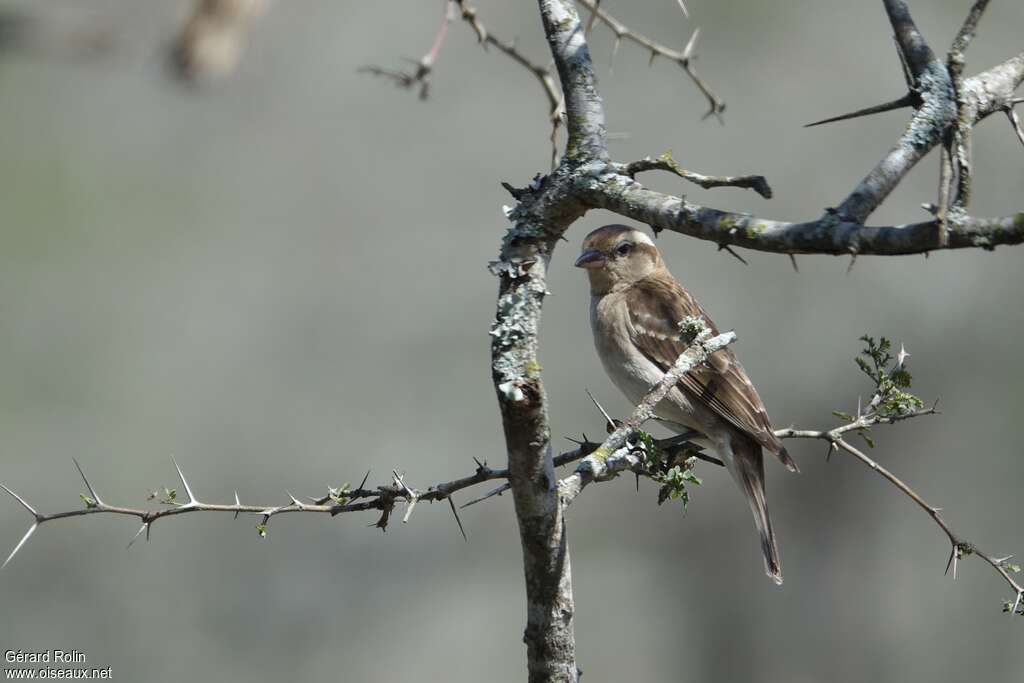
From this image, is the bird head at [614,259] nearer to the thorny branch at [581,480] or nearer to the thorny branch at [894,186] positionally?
the thorny branch at [581,480]

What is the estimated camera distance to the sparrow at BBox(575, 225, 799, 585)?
5.35 metres

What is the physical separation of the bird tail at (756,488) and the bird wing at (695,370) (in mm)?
138

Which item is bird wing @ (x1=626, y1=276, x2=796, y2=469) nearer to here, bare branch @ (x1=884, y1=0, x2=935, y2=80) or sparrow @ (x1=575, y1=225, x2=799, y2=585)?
sparrow @ (x1=575, y1=225, x2=799, y2=585)

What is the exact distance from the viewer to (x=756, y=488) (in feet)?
17.8

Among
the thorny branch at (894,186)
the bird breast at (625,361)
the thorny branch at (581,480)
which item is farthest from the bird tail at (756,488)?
the thorny branch at (894,186)

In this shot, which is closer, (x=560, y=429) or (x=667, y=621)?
(x=560, y=429)

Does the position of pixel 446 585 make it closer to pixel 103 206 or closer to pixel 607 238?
pixel 607 238

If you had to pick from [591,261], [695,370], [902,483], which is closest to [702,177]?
[902,483]

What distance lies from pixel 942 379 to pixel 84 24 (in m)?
7.74

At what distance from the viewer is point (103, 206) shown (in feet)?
34.4

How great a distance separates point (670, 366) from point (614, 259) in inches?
39.6

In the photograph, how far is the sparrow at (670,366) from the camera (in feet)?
17.5

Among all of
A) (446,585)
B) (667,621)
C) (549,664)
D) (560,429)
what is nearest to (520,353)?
(549,664)

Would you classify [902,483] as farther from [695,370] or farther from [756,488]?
[756,488]
